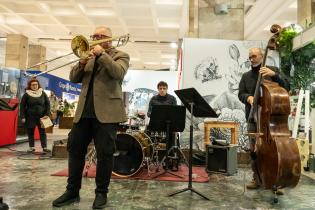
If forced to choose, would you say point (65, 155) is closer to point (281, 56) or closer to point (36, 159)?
point (36, 159)

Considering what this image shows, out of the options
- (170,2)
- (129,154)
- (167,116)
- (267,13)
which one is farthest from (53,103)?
(167,116)

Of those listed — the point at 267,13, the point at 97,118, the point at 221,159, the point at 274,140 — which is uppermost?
the point at 267,13

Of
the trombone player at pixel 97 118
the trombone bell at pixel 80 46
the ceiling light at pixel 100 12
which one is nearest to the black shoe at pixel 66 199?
the trombone player at pixel 97 118

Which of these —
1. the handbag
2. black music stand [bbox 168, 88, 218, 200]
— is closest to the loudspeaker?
black music stand [bbox 168, 88, 218, 200]

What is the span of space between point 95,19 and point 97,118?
897 cm

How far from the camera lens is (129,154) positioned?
171 inches

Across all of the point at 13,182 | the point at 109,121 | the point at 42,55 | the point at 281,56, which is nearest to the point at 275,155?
the point at 109,121

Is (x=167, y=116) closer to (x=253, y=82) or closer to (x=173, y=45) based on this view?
(x=253, y=82)

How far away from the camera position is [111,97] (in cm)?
286

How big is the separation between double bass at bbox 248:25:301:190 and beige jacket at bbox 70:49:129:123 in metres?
1.38

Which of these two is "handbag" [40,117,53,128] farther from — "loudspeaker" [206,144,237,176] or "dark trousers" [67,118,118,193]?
"dark trousers" [67,118,118,193]

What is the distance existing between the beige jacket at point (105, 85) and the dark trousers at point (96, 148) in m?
0.09

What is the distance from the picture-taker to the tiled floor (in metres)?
3.03

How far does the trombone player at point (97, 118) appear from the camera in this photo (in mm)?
2807
